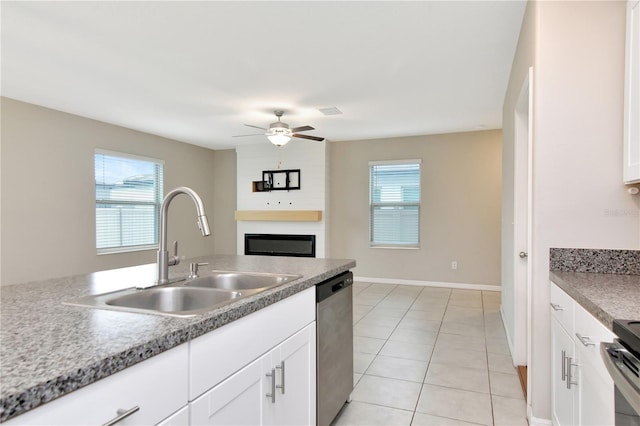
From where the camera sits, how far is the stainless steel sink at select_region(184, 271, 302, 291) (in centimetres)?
178

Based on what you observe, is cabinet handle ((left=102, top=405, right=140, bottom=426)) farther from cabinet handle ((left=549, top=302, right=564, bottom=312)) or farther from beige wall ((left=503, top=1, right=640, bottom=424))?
beige wall ((left=503, top=1, right=640, bottom=424))

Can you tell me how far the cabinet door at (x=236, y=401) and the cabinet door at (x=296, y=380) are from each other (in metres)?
0.11

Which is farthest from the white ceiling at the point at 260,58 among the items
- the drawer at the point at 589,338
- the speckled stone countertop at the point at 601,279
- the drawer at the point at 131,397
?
the drawer at the point at 131,397

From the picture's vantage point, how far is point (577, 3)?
1.87 meters

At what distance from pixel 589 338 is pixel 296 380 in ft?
3.77

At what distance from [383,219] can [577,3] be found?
4.64 metres

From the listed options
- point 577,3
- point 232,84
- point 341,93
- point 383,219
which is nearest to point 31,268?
point 232,84

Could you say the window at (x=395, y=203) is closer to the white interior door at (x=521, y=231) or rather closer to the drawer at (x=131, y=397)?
the white interior door at (x=521, y=231)

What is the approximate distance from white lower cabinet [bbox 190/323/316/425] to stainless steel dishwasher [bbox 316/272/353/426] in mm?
90

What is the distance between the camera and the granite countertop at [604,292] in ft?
3.78

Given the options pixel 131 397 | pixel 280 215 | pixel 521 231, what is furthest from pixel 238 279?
pixel 280 215

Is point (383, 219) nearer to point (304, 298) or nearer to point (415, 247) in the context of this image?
point (415, 247)

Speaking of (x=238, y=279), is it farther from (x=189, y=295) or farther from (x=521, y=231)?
(x=521, y=231)

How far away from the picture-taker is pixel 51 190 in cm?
439
